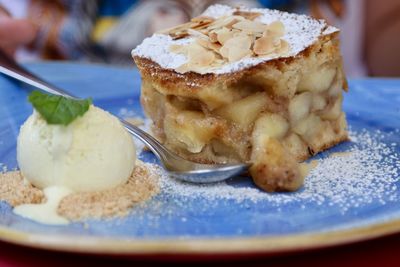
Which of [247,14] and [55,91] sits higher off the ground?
[247,14]

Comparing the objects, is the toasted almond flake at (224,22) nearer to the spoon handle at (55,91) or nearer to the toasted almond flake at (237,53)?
the toasted almond flake at (237,53)

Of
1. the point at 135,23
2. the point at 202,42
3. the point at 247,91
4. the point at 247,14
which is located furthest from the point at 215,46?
the point at 135,23

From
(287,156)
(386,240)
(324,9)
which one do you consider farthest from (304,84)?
(324,9)

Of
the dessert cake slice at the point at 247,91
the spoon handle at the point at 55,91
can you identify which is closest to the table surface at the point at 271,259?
the dessert cake slice at the point at 247,91

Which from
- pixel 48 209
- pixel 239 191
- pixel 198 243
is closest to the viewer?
pixel 198 243

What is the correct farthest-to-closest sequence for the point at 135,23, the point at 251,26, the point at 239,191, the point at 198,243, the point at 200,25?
1. the point at 135,23
2. the point at 200,25
3. the point at 251,26
4. the point at 239,191
5. the point at 198,243

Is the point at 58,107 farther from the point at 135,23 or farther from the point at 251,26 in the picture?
the point at 135,23

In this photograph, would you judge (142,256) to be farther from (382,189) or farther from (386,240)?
(382,189)

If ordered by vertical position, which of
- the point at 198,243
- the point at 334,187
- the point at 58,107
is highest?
the point at 58,107
